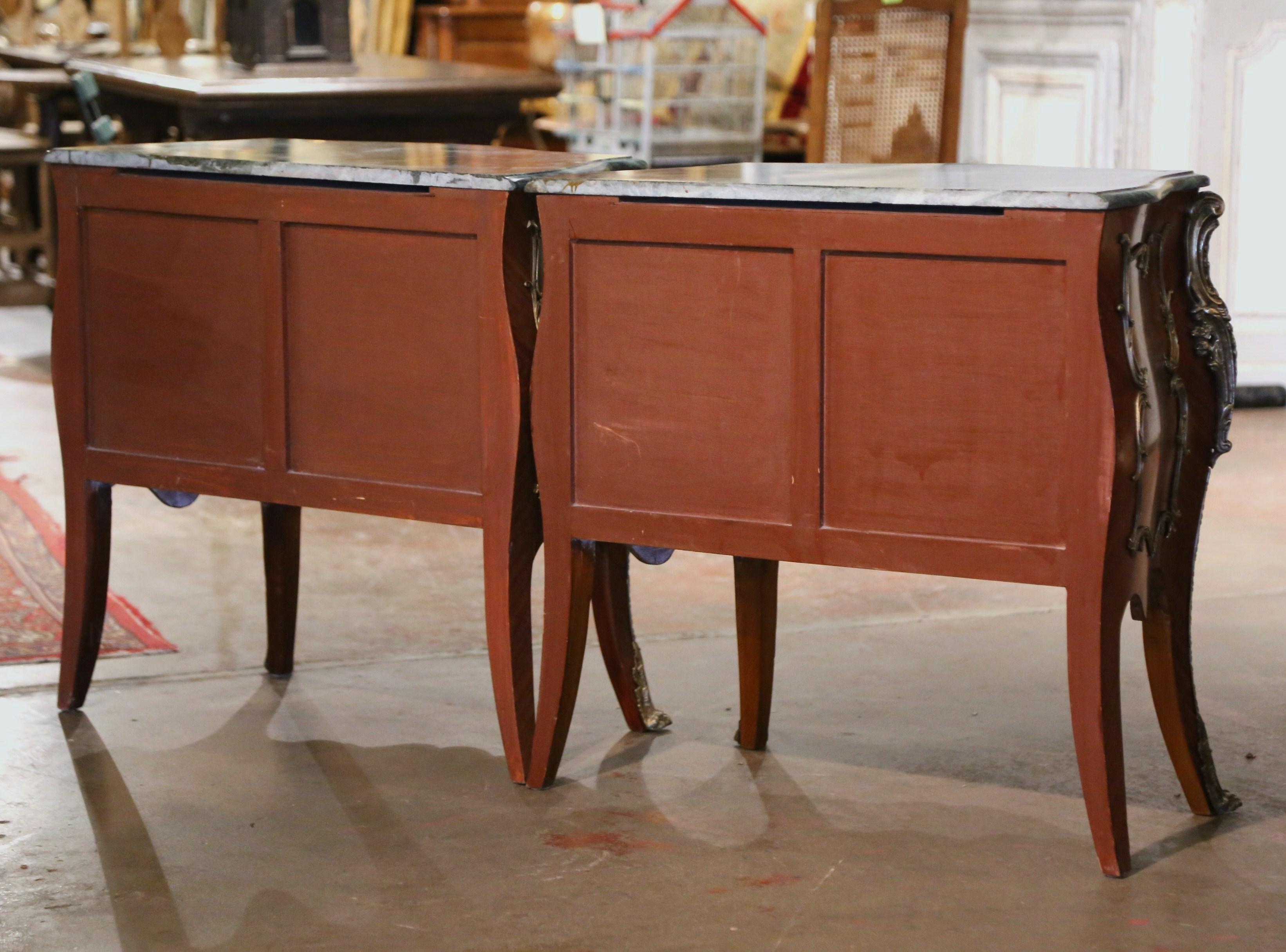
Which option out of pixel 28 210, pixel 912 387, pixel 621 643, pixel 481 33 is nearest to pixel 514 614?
pixel 621 643

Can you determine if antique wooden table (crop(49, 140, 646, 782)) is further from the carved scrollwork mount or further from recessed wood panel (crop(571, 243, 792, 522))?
the carved scrollwork mount

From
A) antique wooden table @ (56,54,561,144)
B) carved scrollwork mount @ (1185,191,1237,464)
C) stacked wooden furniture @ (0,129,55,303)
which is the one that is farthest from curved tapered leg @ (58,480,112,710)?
stacked wooden furniture @ (0,129,55,303)

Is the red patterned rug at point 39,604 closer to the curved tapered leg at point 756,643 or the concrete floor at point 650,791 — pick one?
the concrete floor at point 650,791

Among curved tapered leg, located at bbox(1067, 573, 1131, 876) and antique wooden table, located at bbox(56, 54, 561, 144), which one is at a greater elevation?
antique wooden table, located at bbox(56, 54, 561, 144)

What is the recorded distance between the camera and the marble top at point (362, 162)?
239 cm

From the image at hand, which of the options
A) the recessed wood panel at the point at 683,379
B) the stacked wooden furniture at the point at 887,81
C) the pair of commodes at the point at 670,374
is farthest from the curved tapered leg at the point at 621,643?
the stacked wooden furniture at the point at 887,81

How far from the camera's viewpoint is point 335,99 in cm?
476

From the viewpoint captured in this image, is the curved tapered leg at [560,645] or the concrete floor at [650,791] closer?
the concrete floor at [650,791]

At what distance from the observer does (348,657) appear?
3.20 metres

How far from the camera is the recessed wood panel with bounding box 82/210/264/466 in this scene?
260cm

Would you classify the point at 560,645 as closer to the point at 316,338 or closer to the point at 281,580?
the point at 316,338

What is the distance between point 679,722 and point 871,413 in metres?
0.81

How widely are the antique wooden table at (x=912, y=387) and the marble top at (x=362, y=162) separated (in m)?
0.12

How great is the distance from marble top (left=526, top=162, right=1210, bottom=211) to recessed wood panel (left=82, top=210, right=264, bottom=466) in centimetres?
53
